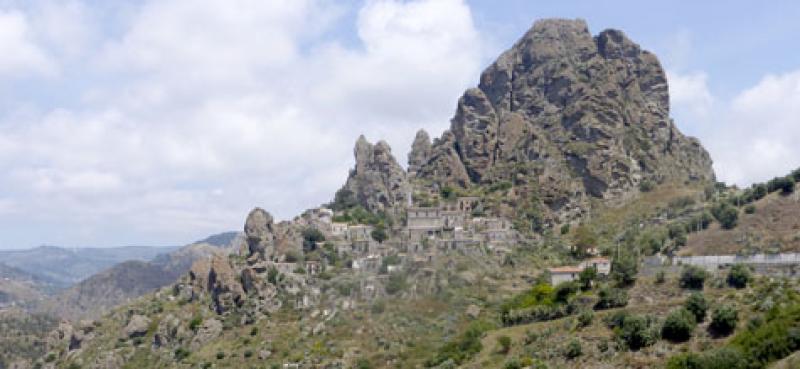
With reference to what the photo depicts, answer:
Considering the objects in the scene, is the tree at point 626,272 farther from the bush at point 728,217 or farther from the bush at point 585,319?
the bush at point 728,217

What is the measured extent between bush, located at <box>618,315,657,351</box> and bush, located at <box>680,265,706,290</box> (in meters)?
9.81

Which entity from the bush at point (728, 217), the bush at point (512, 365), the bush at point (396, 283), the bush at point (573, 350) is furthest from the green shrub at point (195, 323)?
the bush at point (728, 217)

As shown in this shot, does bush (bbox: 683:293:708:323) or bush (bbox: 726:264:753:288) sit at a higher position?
bush (bbox: 726:264:753:288)

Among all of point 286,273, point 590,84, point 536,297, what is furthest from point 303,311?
point 590,84

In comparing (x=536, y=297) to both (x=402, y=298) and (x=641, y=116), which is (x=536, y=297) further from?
(x=641, y=116)

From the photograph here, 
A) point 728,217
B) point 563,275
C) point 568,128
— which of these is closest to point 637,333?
point 563,275

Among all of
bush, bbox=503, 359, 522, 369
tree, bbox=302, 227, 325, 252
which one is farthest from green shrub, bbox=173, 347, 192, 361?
bush, bbox=503, 359, 522, 369

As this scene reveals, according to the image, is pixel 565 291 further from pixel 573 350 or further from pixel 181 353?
pixel 181 353

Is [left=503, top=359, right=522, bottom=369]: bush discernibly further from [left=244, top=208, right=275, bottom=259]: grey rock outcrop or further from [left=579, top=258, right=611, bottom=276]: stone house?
[left=244, top=208, right=275, bottom=259]: grey rock outcrop

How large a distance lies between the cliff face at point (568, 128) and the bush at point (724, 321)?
177 ft

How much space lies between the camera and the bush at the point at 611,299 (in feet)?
213

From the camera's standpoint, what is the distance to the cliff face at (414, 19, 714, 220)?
114375 mm

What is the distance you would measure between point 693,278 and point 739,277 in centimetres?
371

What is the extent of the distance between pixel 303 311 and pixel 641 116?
221 ft
